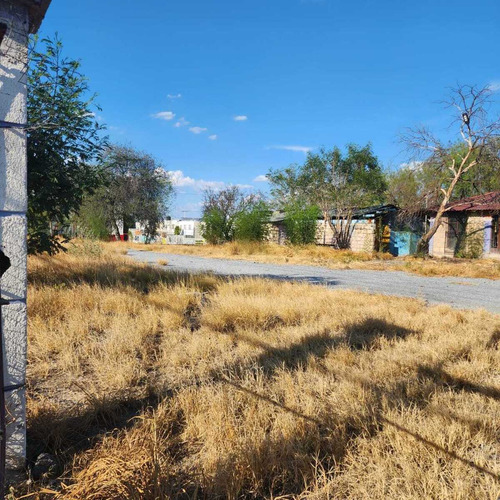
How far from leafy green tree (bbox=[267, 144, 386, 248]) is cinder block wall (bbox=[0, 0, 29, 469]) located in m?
22.5

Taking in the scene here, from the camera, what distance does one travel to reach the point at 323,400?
2844 mm

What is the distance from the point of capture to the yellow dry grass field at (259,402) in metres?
1.98

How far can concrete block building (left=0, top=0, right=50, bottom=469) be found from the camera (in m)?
1.89

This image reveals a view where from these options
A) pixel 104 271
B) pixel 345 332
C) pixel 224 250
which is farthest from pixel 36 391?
pixel 224 250

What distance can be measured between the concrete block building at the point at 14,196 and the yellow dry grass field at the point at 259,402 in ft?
1.43

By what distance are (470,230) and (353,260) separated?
7321mm

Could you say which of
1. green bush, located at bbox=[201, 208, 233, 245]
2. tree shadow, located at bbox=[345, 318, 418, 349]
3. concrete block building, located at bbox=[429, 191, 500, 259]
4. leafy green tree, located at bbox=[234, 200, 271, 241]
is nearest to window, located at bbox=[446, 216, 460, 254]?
concrete block building, located at bbox=[429, 191, 500, 259]

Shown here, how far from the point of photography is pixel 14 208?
1917 millimetres

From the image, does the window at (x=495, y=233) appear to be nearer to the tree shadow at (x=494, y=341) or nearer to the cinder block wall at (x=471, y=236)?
the cinder block wall at (x=471, y=236)

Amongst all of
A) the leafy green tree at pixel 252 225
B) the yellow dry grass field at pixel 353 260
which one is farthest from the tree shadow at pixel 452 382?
the leafy green tree at pixel 252 225

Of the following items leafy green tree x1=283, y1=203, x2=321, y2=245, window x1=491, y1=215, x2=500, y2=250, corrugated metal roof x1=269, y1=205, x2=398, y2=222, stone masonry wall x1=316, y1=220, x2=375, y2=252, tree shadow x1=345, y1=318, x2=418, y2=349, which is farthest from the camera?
leafy green tree x1=283, y1=203, x2=321, y2=245

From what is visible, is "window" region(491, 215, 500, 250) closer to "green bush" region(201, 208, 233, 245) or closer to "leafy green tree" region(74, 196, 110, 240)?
"green bush" region(201, 208, 233, 245)

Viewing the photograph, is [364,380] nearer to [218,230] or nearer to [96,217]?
[218,230]

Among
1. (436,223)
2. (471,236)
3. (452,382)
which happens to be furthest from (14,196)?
(471,236)
